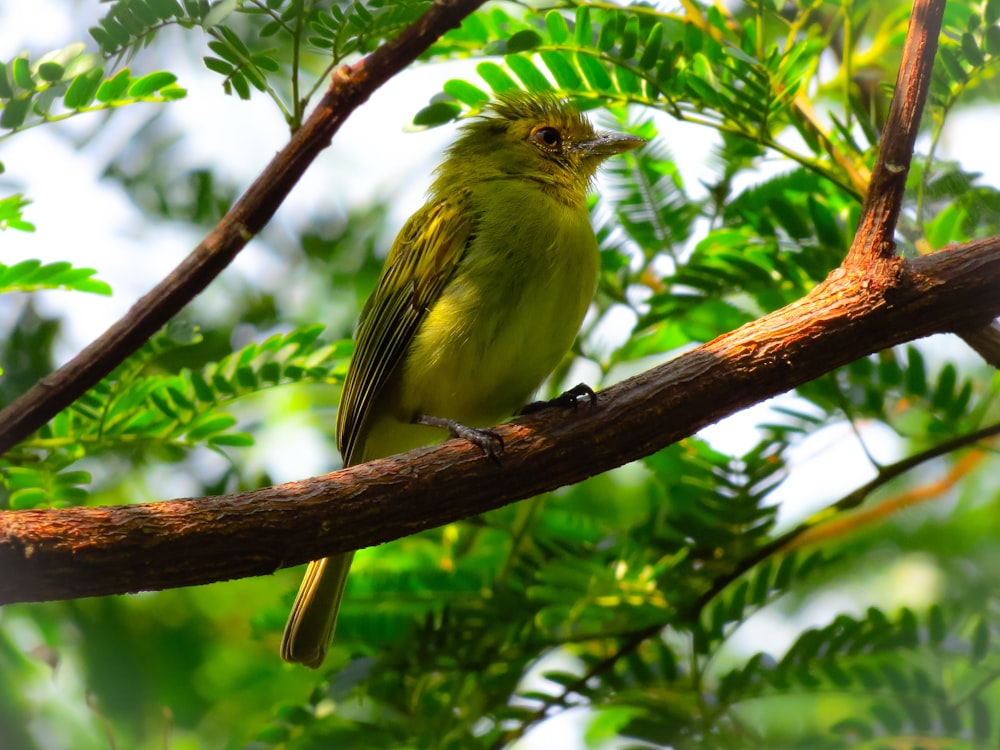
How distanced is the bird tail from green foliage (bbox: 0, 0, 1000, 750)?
0.11 metres

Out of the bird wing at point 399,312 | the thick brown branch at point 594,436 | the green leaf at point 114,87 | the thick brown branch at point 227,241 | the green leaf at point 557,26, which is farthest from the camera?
the bird wing at point 399,312

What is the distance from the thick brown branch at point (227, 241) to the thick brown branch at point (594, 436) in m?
0.53

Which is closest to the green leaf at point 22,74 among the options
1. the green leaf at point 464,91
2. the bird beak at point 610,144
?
the green leaf at point 464,91

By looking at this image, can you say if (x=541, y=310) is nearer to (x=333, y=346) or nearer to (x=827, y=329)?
(x=333, y=346)

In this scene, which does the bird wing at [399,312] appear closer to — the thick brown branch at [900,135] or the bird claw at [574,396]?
the bird claw at [574,396]

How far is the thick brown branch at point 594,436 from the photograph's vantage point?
2486 mm

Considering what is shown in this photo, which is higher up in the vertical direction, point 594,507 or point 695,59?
point 695,59

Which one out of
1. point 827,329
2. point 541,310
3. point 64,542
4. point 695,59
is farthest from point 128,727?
point 695,59

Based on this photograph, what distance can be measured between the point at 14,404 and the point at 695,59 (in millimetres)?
2108

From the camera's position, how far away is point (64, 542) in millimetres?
2338

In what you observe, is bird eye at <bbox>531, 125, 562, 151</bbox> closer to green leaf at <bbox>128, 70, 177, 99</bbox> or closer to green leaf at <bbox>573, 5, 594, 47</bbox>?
green leaf at <bbox>573, 5, 594, 47</bbox>

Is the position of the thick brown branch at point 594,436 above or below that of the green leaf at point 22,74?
below

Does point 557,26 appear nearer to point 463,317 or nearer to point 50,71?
point 463,317

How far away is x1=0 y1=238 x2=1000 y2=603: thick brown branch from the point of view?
2.49 m
